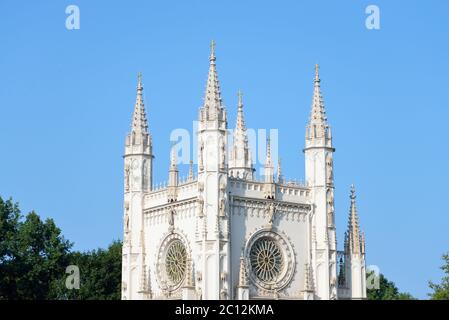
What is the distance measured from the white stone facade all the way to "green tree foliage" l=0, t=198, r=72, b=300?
13.3 meters

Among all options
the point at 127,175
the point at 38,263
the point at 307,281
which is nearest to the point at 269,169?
the point at 307,281

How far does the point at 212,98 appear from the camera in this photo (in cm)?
7538

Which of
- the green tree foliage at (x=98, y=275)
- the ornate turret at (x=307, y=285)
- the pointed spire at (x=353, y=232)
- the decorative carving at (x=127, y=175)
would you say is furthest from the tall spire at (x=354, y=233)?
the green tree foliage at (x=98, y=275)

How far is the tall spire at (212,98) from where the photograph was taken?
75312mm

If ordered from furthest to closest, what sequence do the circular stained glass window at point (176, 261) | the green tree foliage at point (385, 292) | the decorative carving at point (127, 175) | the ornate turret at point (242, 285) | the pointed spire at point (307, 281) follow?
the green tree foliage at point (385, 292) → the decorative carving at point (127, 175) → the pointed spire at point (307, 281) → the circular stained glass window at point (176, 261) → the ornate turret at point (242, 285)

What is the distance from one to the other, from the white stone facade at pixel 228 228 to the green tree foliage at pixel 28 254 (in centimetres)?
1332

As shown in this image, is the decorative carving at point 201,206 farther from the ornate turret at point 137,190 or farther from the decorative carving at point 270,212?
the ornate turret at point 137,190

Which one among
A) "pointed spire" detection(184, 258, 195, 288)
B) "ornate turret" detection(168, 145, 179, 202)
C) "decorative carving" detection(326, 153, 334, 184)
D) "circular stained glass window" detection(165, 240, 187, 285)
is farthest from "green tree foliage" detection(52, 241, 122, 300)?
"decorative carving" detection(326, 153, 334, 184)

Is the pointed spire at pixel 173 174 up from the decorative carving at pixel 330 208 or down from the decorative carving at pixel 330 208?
up

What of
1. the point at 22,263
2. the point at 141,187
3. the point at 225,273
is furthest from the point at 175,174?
the point at 22,263

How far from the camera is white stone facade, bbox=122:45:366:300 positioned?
7356 centimetres

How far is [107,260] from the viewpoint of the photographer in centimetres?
9869
